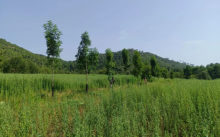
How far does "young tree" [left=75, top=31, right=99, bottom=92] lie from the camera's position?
1037 cm

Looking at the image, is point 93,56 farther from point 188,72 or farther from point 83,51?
point 188,72

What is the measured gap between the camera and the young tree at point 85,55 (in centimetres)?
1037

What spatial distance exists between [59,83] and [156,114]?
11.0 m

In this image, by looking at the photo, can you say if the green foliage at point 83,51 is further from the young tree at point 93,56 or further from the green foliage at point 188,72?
the green foliage at point 188,72

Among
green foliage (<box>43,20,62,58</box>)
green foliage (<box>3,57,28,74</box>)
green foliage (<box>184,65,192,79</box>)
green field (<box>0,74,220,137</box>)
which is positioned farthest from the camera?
green foliage (<box>184,65,192,79</box>)

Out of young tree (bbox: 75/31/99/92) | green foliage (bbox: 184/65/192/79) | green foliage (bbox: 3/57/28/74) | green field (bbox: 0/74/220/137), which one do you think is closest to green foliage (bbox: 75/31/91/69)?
young tree (bbox: 75/31/99/92)

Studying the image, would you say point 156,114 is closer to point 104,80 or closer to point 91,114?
point 91,114

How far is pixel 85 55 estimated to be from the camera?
10469 mm

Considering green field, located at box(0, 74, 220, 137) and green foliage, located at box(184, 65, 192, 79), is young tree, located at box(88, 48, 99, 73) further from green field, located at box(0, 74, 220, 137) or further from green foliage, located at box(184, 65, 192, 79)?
green foliage, located at box(184, 65, 192, 79)

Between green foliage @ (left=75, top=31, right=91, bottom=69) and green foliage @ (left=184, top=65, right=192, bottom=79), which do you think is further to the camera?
green foliage @ (left=184, top=65, right=192, bottom=79)

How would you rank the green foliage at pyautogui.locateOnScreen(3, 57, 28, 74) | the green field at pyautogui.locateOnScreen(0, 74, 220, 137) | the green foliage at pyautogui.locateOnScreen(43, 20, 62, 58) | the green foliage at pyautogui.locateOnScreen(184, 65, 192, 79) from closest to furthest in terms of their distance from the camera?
the green field at pyautogui.locateOnScreen(0, 74, 220, 137) → the green foliage at pyautogui.locateOnScreen(43, 20, 62, 58) → the green foliage at pyautogui.locateOnScreen(3, 57, 28, 74) → the green foliage at pyautogui.locateOnScreen(184, 65, 192, 79)

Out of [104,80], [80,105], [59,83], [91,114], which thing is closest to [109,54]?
[104,80]

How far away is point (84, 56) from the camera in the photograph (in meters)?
10.5

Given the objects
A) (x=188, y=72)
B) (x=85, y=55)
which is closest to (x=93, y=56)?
(x=85, y=55)
